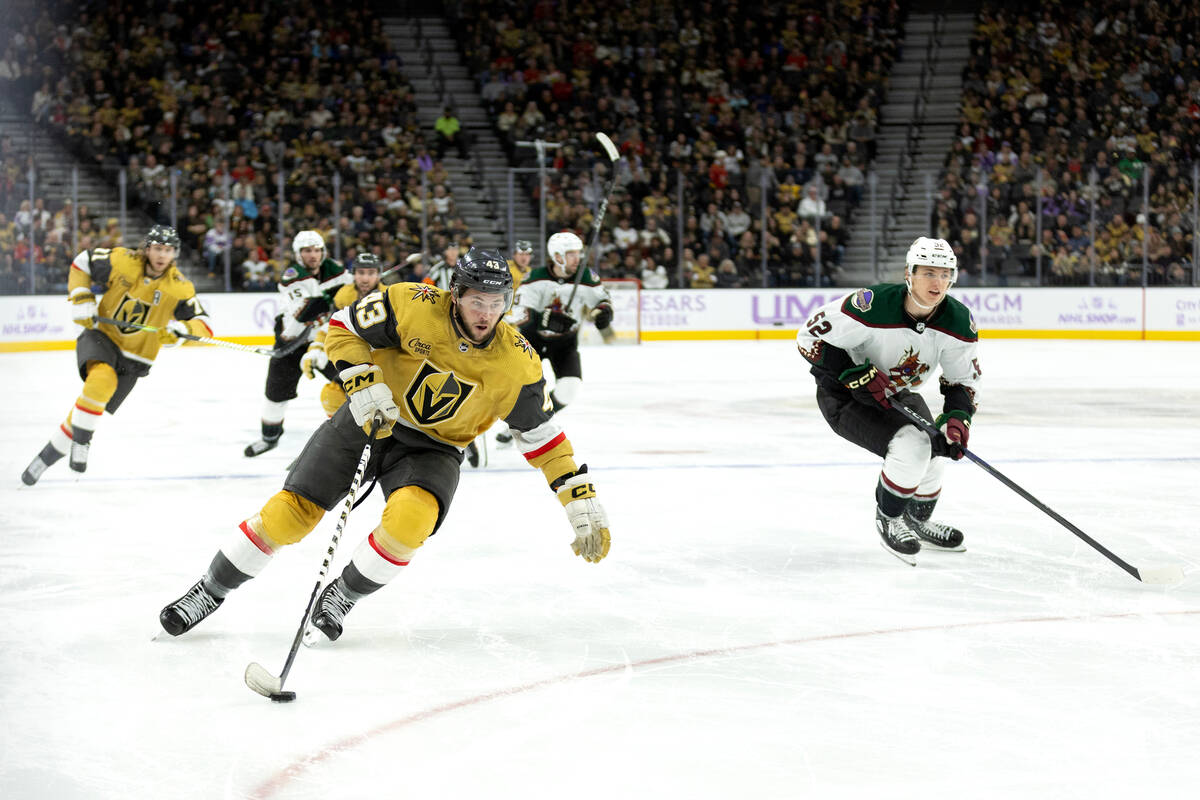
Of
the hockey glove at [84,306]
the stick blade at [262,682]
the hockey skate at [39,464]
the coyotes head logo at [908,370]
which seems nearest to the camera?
the stick blade at [262,682]

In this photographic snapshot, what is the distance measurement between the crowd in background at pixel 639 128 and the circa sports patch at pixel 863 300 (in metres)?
11.0

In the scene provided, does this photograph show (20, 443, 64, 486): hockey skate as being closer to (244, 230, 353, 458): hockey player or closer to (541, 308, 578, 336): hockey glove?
(244, 230, 353, 458): hockey player

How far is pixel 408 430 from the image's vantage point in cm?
352

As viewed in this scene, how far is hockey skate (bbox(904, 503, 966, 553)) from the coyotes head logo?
43 centimetres

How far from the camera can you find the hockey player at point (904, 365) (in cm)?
436

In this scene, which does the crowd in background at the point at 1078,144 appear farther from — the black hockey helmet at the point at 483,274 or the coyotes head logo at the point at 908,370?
the black hockey helmet at the point at 483,274

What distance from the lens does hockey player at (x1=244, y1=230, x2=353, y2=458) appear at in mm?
7262

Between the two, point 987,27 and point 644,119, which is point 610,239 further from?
point 987,27

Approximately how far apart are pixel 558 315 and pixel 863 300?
3.05 meters

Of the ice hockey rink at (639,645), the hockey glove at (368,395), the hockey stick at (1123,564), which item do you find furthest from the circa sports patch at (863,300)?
the hockey glove at (368,395)

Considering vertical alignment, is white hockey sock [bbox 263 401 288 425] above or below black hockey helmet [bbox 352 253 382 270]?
below

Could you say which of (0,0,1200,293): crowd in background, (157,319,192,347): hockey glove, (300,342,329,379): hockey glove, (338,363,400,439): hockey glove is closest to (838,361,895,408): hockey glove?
(338,363,400,439): hockey glove

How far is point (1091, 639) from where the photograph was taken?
11.5 feet

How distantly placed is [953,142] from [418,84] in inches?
292
